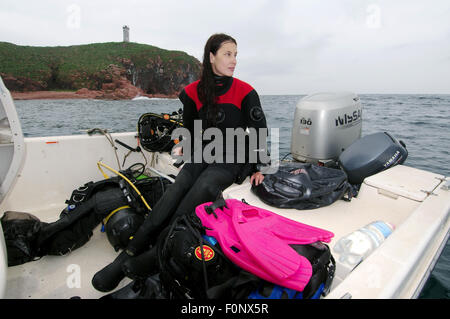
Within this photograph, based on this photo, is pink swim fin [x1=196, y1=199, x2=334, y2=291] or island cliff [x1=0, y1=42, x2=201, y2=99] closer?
pink swim fin [x1=196, y1=199, x2=334, y2=291]

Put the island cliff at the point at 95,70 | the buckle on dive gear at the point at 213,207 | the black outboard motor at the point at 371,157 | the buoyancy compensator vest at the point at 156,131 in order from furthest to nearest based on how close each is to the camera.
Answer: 1. the island cliff at the point at 95,70
2. the buoyancy compensator vest at the point at 156,131
3. the black outboard motor at the point at 371,157
4. the buckle on dive gear at the point at 213,207

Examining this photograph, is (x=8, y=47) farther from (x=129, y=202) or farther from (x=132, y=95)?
(x=129, y=202)

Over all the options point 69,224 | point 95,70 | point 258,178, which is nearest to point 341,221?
point 258,178

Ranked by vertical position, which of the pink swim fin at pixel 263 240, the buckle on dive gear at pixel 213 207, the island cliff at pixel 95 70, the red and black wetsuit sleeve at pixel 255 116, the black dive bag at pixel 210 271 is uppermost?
the island cliff at pixel 95 70

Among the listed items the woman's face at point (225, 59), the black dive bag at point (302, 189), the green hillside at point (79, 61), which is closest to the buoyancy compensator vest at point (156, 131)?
the woman's face at point (225, 59)

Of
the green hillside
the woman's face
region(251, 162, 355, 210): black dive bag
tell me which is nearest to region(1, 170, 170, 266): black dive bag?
region(251, 162, 355, 210): black dive bag

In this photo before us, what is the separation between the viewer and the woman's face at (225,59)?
1816mm

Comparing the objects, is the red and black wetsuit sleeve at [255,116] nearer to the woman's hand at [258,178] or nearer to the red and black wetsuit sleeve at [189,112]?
the woman's hand at [258,178]

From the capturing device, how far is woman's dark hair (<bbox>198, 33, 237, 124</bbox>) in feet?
6.03

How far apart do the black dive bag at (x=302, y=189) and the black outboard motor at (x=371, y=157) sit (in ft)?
1.41

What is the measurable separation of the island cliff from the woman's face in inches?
1785

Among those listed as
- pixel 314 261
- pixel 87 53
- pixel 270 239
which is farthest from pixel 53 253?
pixel 87 53

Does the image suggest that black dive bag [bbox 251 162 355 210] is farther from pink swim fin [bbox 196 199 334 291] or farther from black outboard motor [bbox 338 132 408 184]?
black outboard motor [bbox 338 132 408 184]

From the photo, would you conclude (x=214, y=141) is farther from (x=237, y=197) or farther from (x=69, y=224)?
(x=69, y=224)
